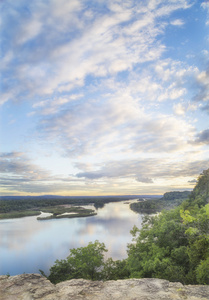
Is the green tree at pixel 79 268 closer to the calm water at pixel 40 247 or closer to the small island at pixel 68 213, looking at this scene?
the calm water at pixel 40 247

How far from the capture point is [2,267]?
28422 mm

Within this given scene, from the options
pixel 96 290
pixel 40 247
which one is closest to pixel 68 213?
pixel 40 247

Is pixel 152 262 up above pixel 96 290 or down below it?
below

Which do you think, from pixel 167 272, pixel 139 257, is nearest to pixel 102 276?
pixel 139 257

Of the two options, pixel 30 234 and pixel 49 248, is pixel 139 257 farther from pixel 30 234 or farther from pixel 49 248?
pixel 30 234

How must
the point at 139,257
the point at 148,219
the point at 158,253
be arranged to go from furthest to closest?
the point at 148,219 < the point at 139,257 < the point at 158,253

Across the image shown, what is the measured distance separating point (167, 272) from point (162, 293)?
11.0m

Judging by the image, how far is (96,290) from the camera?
14.6 ft

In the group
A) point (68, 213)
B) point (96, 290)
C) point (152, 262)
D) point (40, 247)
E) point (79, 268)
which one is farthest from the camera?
point (68, 213)

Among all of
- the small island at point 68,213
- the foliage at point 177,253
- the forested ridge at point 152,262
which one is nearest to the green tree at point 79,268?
the forested ridge at point 152,262

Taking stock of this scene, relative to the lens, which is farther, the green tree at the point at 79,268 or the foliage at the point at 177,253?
the green tree at the point at 79,268

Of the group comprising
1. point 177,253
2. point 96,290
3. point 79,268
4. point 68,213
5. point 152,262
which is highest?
point 96,290

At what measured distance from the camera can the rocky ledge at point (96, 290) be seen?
4.10 metres

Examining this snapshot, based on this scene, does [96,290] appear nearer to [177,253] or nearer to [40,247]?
[177,253]
